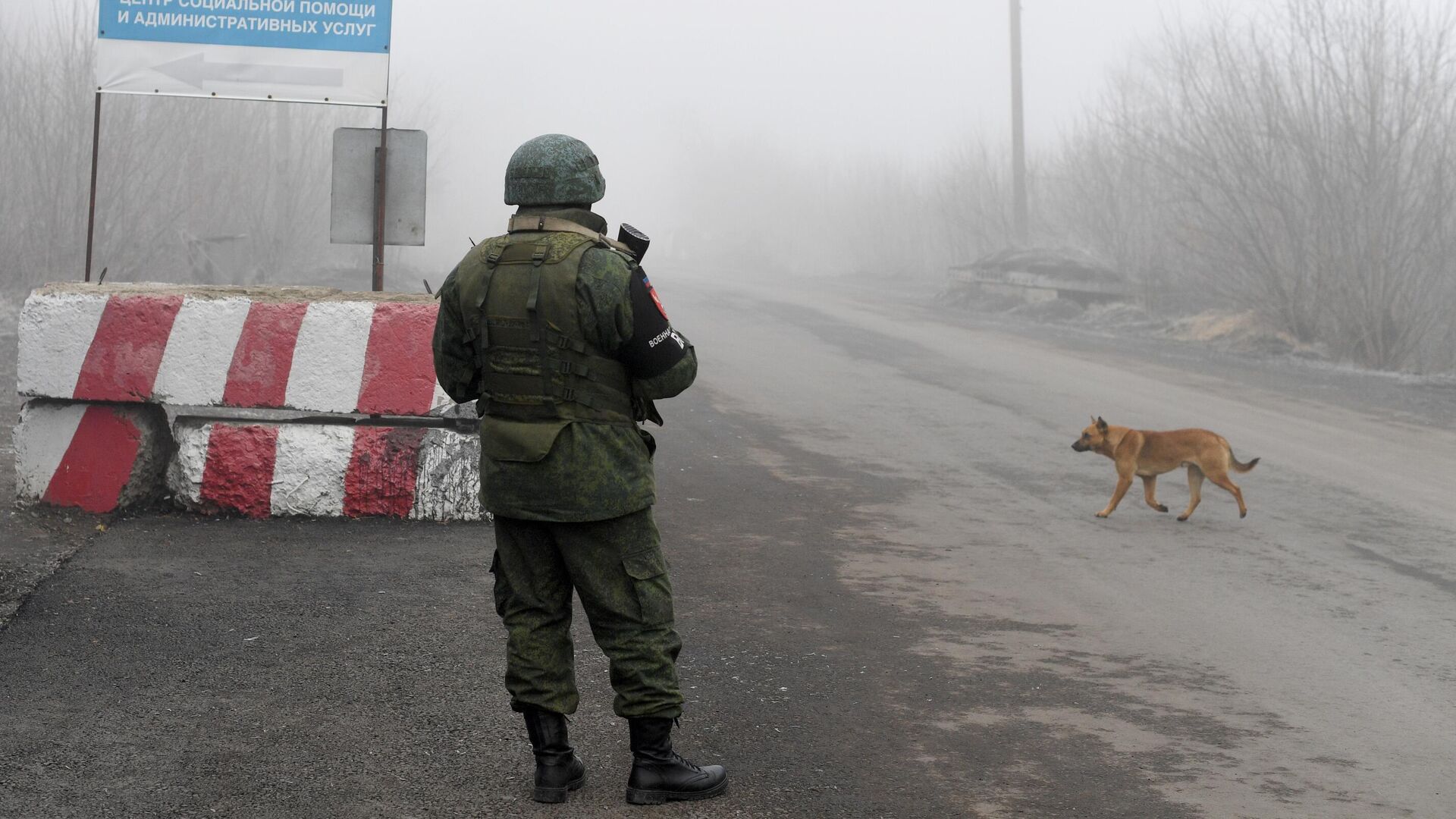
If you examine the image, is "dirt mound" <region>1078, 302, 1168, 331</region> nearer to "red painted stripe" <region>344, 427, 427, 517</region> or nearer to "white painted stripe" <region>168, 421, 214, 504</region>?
"red painted stripe" <region>344, 427, 427, 517</region>

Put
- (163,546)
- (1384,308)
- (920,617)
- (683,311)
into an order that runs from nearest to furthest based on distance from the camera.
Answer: (920,617), (163,546), (1384,308), (683,311)

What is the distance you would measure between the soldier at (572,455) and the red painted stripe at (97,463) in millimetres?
3475

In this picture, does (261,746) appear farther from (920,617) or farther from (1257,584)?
(1257,584)

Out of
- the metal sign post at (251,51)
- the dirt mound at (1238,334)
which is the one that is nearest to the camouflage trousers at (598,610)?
the metal sign post at (251,51)

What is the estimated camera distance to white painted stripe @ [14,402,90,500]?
630 centimetres

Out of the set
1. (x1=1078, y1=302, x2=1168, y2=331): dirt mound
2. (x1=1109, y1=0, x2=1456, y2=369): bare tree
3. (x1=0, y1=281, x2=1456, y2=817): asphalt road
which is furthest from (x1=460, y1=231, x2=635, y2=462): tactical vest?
(x1=1078, y1=302, x2=1168, y2=331): dirt mound

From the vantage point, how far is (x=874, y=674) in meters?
4.71

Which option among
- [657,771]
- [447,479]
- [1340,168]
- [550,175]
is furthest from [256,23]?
[1340,168]

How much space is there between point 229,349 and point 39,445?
94 centimetres

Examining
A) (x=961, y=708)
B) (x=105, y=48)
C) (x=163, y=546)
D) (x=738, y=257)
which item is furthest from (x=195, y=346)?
(x=738, y=257)

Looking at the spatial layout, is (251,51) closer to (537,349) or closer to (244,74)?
(244,74)

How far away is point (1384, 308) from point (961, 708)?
1323 cm

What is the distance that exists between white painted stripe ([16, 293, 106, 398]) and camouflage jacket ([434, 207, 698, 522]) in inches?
137

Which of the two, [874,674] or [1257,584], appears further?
[1257,584]
